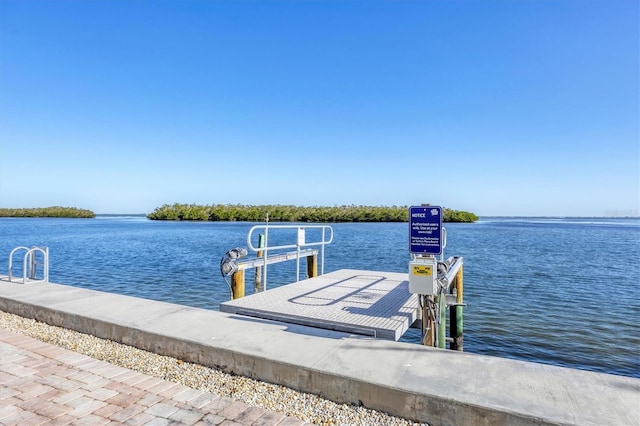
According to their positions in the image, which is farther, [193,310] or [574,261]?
[574,261]

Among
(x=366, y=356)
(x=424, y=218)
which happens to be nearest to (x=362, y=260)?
(x=424, y=218)

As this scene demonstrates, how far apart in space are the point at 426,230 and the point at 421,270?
0.55m

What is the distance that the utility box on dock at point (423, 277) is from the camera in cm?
459

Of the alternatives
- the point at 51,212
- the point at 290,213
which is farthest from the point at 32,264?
the point at 51,212

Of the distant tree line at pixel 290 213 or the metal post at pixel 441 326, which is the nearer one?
the metal post at pixel 441 326

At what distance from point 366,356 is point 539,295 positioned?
1001 cm

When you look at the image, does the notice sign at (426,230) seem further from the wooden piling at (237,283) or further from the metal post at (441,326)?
the wooden piling at (237,283)

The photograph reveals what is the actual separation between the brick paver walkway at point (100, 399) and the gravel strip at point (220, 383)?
0.34 ft

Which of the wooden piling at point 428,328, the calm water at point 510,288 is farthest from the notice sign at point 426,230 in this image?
the calm water at point 510,288

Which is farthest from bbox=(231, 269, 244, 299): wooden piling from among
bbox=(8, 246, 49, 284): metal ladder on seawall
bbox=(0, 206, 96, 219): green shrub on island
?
bbox=(0, 206, 96, 219): green shrub on island

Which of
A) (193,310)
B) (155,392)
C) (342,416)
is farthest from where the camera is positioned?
(193,310)

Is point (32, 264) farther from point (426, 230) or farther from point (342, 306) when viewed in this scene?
point (426, 230)

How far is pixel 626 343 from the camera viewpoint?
7453 millimetres

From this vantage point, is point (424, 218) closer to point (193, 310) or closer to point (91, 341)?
point (193, 310)
